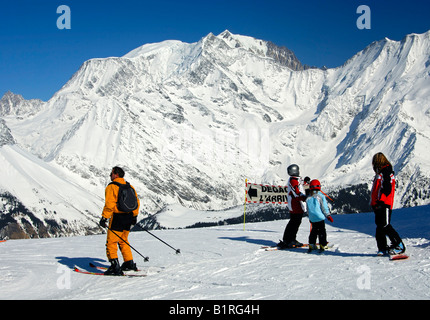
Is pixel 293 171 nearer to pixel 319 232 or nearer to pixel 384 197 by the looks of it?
pixel 319 232

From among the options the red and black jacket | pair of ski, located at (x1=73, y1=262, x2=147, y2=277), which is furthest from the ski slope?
the red and black jacket

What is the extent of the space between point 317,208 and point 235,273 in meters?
3.83

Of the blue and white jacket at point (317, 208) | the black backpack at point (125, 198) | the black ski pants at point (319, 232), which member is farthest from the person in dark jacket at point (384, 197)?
the black backpack at point (125, 198)

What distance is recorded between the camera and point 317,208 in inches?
543

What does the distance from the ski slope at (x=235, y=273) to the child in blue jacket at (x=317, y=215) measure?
450 millimetres

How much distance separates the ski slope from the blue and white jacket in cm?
106

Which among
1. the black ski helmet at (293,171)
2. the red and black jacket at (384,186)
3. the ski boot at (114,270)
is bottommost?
the ski boot at (114,270)

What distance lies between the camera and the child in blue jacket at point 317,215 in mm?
13672

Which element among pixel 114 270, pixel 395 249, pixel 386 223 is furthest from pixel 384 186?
pixel 114 270

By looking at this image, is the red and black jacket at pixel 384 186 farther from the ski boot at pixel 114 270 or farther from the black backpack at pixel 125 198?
the ski boot at pixel 114 270

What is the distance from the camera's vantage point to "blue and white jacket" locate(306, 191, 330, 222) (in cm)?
1368

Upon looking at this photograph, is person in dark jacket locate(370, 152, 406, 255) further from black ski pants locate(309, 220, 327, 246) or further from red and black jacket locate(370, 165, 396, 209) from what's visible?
black ski pants locate(309, 220, 327, 246)
